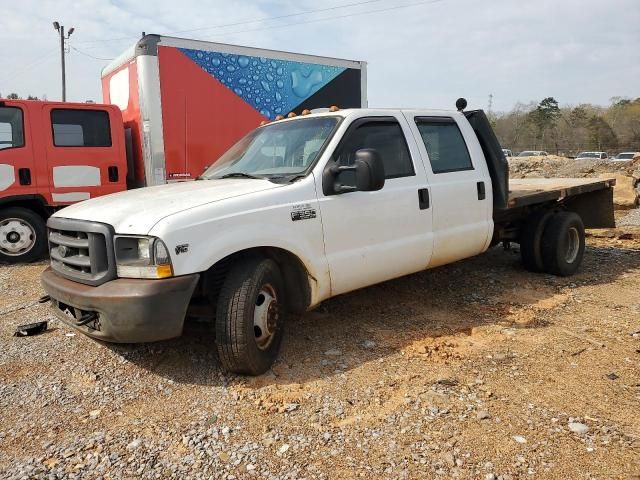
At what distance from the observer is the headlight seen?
3031mm

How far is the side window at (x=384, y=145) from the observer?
161 inches

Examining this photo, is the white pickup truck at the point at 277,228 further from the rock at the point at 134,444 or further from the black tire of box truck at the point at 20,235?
the black tire of box truck at the point at 20,235

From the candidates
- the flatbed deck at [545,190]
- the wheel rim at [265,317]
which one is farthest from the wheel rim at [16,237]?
the flatbed deck at [545,190]

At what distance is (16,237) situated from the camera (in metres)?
7.44

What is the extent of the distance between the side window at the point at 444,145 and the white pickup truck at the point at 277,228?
15 millimetres

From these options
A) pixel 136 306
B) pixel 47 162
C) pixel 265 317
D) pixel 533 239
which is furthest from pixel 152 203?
pixel 47 162

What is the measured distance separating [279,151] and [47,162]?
4843 millimetres

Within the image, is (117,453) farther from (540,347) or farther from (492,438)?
(540,347)

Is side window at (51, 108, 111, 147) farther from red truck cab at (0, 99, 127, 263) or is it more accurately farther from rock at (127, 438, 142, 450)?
rock at (127, 438, 142, 450)

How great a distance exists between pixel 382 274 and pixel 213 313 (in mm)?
1474

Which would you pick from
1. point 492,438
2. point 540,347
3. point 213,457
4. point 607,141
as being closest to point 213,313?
point 213,457

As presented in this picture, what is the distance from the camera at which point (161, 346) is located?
4035 millimetres

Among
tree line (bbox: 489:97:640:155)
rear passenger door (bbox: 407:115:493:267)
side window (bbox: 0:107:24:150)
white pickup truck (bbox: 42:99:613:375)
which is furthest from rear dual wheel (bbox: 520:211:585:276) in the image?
tree line (bbox: 489:97:640:155)

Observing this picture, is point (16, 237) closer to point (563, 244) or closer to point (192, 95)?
point (192, 95)
